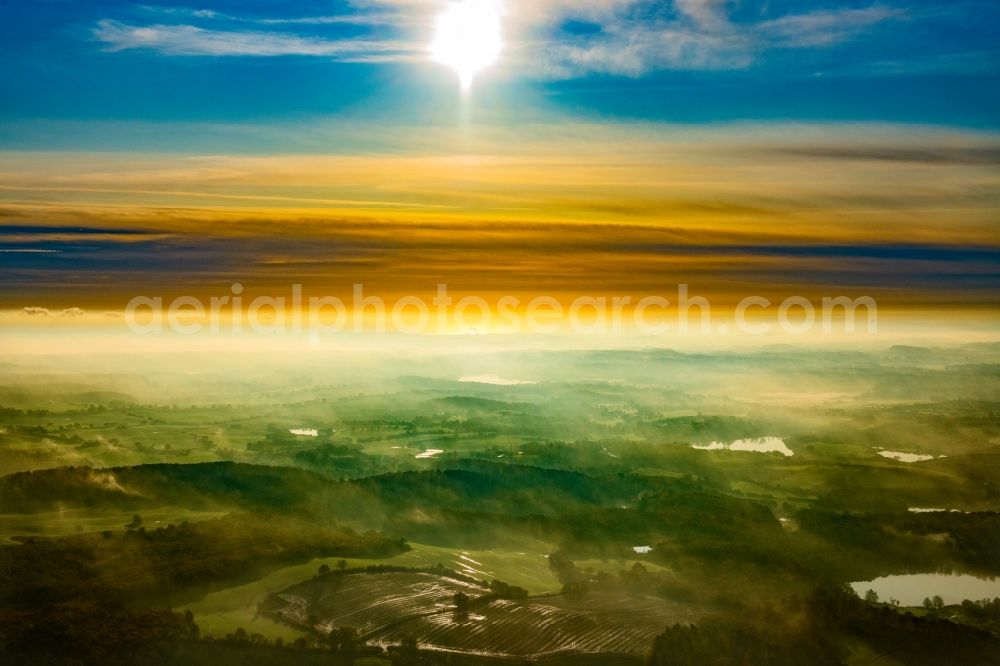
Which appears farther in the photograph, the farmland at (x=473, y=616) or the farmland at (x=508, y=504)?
the farmland at (x=508, y=504)

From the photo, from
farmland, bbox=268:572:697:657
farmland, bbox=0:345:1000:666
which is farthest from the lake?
farmland, bbox=268:572:697:657

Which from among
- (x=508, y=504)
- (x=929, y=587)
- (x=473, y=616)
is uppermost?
(x=473, y=616)

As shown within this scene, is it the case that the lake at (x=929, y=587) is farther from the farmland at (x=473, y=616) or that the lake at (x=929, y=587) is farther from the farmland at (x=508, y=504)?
the farmland at (x=473, y=616)

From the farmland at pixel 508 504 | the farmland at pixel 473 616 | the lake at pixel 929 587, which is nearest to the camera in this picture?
the farmland at pixel 473 616

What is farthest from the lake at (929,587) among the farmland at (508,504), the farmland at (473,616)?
the farmland at (473,616)

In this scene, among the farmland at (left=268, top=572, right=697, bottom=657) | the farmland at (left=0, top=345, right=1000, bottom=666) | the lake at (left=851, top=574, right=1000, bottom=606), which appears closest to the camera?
the farmland at (left=268, top=572, right=697, bottom=657)

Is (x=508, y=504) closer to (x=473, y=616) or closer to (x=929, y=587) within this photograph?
(x=473, y=616)

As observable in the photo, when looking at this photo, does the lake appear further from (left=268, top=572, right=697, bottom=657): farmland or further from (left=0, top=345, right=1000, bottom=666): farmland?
(left=268, top=572, right=697, bottom=657): farmland

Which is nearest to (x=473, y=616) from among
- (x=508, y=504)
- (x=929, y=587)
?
(x=929, y=587)

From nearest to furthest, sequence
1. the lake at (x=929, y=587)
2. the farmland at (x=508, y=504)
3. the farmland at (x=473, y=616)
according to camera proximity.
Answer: the farmland at (x=473, y=616) < the farmland at (x=508, y=504) < the lake at (x=929, y=587)

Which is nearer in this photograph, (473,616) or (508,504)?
(473,616)

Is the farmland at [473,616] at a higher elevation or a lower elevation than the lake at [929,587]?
higher

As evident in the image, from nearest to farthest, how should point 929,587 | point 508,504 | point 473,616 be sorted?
point 473,616, point 929,587, point 508,504
